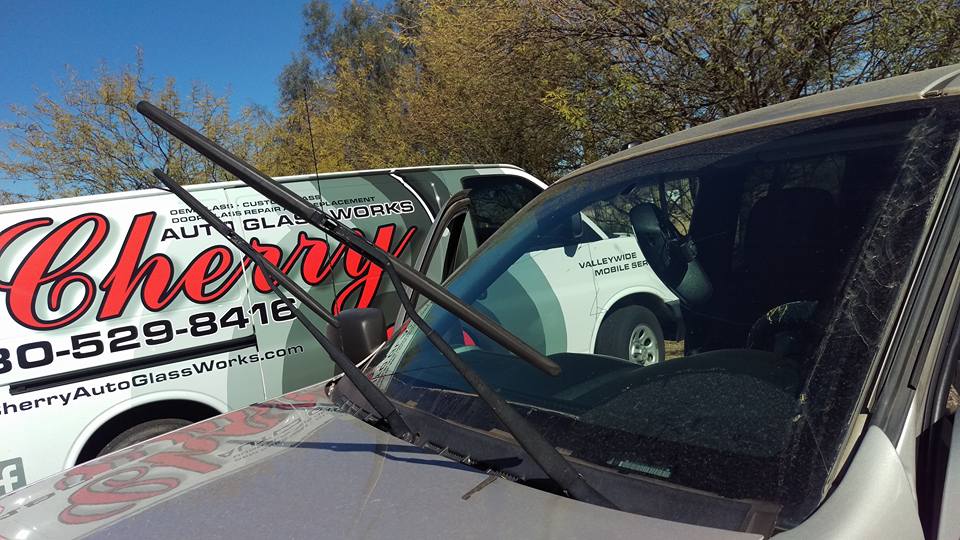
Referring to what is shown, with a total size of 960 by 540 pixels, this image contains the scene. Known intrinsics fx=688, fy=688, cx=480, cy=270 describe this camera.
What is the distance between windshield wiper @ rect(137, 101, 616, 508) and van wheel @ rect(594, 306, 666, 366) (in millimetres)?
511

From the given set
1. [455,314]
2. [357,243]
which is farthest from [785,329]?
[357,243]

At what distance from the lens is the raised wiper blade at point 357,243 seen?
1.24 metres

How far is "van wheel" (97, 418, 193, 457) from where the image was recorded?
3952 millimetres

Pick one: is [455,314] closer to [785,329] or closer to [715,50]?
[785,329]

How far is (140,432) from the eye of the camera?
403 cm

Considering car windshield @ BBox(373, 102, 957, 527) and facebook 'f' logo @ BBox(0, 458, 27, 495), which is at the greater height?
car windshield @ BBox(373, 102, 957, 527)

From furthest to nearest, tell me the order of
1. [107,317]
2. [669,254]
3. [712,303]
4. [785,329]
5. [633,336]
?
[107,317] → [669,254] → [633,336] → [712,303] → [785,329]

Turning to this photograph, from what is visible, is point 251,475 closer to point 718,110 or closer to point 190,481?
point 190,481

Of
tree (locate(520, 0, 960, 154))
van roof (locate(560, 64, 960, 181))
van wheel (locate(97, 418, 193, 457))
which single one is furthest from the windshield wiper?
tree (locate(520, 0, 960, 154))

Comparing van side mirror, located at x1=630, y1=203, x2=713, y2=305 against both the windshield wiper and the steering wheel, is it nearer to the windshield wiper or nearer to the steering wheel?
the steering wheel

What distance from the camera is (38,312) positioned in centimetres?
368

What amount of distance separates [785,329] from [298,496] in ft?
3.46

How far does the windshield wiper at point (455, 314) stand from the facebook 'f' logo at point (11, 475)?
3.08 m

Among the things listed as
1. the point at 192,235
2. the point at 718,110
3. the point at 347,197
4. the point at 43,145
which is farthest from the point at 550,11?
the point at 43,145
